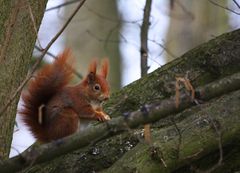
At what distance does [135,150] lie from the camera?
2396 millimetres

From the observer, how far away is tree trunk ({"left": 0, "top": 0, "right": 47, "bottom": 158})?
8.36 ft

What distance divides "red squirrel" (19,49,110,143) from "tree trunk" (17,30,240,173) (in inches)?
4.1

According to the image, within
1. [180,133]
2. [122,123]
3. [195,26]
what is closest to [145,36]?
[180,133]

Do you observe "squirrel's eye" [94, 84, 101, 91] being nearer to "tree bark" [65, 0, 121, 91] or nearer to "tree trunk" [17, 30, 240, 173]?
"tree trunk" [17, 30, 240, 173]

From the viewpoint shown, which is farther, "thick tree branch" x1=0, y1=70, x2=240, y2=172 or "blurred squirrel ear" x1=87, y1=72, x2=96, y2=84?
"blurred squirrel ear" x1=87, y1=72, x2=96, y2=84

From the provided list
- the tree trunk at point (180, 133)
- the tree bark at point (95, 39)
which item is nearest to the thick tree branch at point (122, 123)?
the tree trunk at point (180, 133)

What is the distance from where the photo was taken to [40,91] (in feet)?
8.59

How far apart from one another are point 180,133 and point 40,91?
57cm

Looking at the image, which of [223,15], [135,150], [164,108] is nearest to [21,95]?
[135,150]

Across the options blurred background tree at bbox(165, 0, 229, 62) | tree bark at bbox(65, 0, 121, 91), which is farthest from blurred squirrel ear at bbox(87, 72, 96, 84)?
blurred background tree at bbox(165, 0, 229, 62)

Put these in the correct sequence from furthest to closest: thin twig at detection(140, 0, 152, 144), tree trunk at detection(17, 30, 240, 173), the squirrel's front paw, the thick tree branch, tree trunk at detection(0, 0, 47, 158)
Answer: thin twig at detection(140, 0, 152, 144)
the squirrel's front paw
tree trunk at detection(0, 0, 47, 158)
tree trunk at detection(17, 30, 240, 173)
the thick tree branch

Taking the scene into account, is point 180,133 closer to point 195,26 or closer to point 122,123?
point 122,123

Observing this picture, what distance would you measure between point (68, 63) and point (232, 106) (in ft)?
1.94

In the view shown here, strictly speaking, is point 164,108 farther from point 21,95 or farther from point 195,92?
point 21,95
